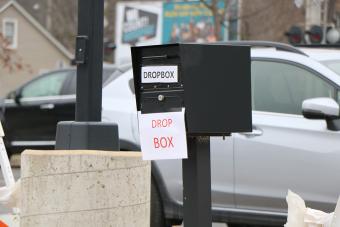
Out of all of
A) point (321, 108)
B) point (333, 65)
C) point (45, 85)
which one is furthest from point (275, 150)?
point (45, 85)

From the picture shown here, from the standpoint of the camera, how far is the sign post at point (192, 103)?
14.1ft

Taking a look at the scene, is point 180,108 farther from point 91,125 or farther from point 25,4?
point 25,4

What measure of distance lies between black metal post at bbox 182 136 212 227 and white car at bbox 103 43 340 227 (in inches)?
100

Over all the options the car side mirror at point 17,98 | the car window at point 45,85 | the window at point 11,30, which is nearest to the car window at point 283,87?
the car window at point 45,85

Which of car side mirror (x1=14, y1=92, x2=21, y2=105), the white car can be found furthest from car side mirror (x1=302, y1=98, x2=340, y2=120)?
car side mirror (x1=14, y1=92, x2=21, y2=105)

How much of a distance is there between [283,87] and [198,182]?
316 centimetres

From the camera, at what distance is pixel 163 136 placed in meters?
4.32

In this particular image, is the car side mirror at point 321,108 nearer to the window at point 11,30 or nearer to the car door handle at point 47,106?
the car door handle at point 47,106

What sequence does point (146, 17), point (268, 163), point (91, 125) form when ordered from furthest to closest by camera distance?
point (146, 17) < point (268, 163) < point (91, 125)

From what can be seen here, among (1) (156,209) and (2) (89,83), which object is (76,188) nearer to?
(2) (89,83)

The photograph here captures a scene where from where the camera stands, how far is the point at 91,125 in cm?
505

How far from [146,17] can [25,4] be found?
29.3 m

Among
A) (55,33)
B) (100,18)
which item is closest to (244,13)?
(100,18)

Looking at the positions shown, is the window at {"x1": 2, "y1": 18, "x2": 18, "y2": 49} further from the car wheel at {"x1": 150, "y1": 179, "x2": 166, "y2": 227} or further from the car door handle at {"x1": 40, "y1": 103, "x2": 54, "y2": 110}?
the car wheel at {"x1": 150, "y1": 179, "x2": 166, "y2": 227}
